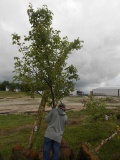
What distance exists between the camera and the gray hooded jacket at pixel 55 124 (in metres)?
7.67

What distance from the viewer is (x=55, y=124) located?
7.75m

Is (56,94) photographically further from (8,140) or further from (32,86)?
(8,140)

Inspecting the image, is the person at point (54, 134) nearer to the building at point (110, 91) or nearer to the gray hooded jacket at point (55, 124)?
the gray hooded jacket at point (55, 124)

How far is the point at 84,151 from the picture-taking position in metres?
8.60

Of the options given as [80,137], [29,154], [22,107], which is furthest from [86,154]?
[22,107]

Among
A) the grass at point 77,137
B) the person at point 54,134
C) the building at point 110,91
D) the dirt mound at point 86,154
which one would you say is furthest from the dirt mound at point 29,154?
the building at point 110,91

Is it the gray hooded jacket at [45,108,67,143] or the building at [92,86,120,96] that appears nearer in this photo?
the gray hooded jacket at [45,108,67,143]

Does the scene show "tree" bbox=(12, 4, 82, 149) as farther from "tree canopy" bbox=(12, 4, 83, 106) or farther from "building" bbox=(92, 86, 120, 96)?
"building" bbox=(92, 86, 120, 96)

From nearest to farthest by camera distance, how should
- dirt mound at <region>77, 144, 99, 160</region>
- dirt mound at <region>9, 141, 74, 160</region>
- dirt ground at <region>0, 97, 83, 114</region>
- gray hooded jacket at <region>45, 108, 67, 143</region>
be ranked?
gray hooded jacket at <region>45, 108, 67, 143</region> → dirt mound at <region>77, 144, 99, 160</region> → dirt mound at <region>9, 141, 74, 160</region> → dirt ground at <region>0, 97, 83, 114</region>

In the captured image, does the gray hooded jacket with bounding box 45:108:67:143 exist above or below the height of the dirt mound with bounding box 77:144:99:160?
above

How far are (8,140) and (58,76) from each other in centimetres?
480

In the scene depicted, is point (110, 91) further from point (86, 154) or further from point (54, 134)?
point (54, 134)

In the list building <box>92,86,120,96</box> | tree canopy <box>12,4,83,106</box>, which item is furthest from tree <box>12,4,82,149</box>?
building <box>92,86,120,96</box>

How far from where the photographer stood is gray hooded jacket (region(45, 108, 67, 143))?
25.2 ft
